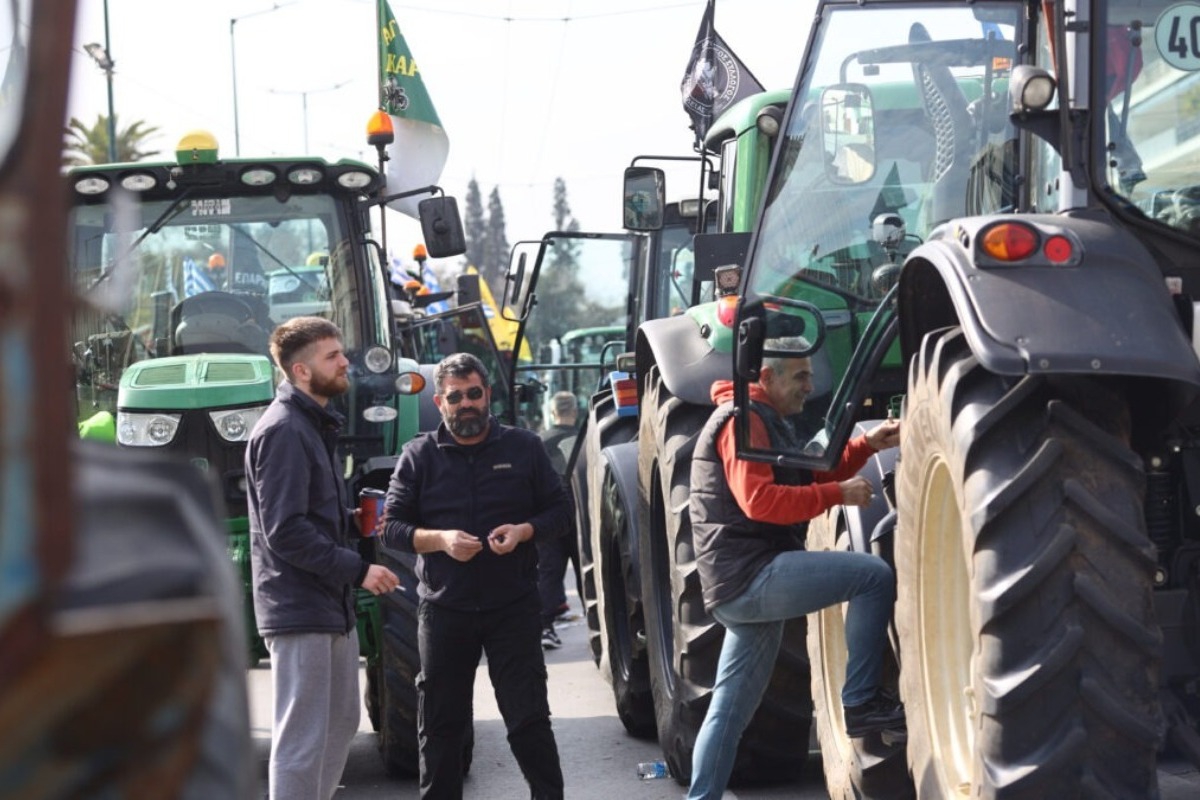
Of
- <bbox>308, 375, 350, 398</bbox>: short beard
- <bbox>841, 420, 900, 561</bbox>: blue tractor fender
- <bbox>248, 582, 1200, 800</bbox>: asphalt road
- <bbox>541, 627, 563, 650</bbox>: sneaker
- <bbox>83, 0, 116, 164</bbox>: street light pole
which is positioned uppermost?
<bbox>83, 0, 116, 164</bbox>: street light pole

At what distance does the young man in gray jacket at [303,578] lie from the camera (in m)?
5.50

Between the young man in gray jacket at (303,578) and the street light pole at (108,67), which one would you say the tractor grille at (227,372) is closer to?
the young man in gray jacket at (303,578)

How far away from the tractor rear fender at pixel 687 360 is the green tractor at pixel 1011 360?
2.68 feet

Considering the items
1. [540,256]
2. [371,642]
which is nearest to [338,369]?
[371,642]

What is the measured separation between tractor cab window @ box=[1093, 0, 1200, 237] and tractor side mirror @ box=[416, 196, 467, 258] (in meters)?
4.33

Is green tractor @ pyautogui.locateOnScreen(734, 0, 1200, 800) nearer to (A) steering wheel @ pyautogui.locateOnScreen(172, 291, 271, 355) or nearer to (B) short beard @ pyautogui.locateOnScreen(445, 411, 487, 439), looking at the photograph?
(B) short beard @ pyautogui.locateOnScreen(445, 411, 487, 439)

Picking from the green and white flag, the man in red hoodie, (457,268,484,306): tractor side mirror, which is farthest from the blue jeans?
(457,268,484,306): tractor side mirror

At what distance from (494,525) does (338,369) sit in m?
0.78

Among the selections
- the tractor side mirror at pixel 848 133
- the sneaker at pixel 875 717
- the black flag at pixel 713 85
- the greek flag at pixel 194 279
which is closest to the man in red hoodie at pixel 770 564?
the sneaker at pixel 875 717

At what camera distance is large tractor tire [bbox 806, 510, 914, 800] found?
212 inches

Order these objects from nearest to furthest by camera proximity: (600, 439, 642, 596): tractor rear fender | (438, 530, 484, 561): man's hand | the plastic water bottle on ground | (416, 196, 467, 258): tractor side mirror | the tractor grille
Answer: (438, 530, 484, 561): man's hand < the plastic water bottle on ground < the tractor grille < (600, 439, 642, 596): tractor rear fender < (416, 196, 467, 258): tractor side mirror

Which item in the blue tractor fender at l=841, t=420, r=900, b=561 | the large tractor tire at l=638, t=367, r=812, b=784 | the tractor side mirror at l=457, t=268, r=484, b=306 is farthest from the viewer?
the tractor side mirror at l=457, t=268, r=484, b=306

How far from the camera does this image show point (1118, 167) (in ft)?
14.8

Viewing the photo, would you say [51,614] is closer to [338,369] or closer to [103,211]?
[338,369]
